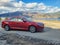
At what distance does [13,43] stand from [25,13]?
12.3 metres

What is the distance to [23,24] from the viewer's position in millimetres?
18125

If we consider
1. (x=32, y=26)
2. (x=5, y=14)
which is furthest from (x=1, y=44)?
(x=5, y=14)

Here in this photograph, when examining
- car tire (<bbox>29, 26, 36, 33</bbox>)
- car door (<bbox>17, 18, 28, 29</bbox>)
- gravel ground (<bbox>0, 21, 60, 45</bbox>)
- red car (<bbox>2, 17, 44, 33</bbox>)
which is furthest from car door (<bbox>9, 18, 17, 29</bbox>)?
gravel ground (<bbox>0, 21, 60, 45</bbox>)

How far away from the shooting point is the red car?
56.7ft

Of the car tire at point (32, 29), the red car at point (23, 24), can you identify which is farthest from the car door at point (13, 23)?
the car tire at point (32, 29)

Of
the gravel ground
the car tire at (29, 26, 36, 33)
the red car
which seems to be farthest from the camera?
the red car

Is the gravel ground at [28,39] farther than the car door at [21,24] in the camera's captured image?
No

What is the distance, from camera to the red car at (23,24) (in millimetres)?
17297

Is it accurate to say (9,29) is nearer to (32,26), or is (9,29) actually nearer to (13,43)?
(32,26)

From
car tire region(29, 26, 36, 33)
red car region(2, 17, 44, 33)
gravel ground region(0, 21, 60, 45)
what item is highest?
red car region(2, 17, 44, 33)

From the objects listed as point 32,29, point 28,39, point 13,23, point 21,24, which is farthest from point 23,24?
point 28,39

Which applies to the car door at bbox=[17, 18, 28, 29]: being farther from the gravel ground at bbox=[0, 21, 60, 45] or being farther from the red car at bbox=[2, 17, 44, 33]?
the gravel ground at bbox=[0, 21, 60, 45]

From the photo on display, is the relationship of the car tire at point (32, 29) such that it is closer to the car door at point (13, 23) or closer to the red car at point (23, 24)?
the red car at point (23, 24)

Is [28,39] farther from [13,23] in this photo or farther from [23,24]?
[13,23]
